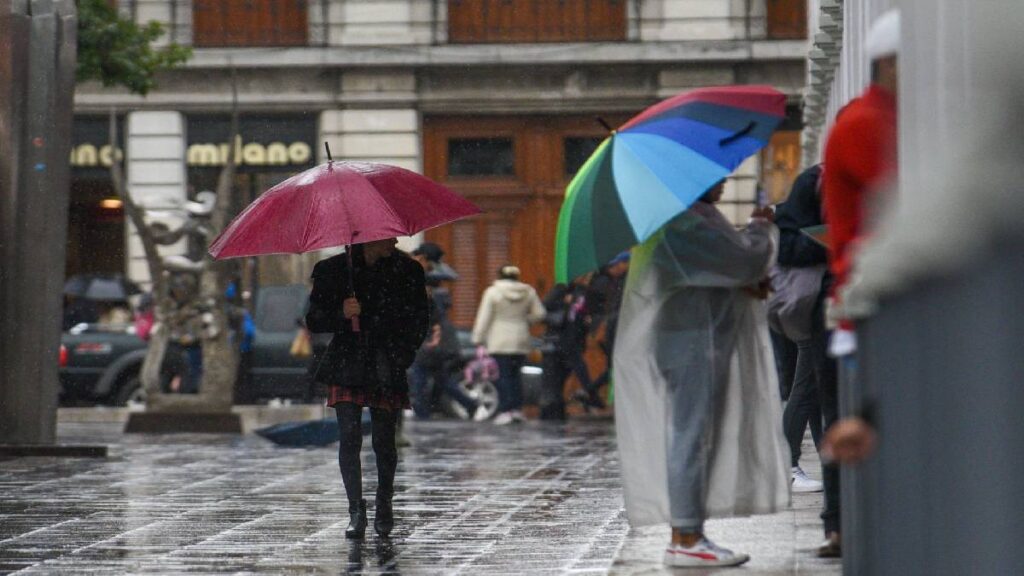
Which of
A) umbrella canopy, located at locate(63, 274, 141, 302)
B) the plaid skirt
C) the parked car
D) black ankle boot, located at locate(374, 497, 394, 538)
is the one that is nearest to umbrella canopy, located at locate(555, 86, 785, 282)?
the plaid skirt

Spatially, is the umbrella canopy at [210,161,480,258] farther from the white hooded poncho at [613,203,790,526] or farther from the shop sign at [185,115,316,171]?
the shop sign at [185,115,316,171]

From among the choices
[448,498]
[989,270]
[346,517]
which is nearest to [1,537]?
[346,517]

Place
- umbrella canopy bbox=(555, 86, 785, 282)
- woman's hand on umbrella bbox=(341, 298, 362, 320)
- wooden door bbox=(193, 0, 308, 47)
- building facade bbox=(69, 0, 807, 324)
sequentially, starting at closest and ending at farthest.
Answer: umbrella canopy bbox=(555, 86, 785, 282) < woman's hand on umbrella bbox=(341, 298, 362, 320) < building facade bbox=(69, 0, 807, 324) < wooden door bbox=(193, 0, 308, 47)

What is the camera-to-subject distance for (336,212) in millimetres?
9430

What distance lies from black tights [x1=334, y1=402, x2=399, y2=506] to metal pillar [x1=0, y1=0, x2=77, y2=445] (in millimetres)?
7165

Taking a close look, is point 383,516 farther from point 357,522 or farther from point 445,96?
point 445,96

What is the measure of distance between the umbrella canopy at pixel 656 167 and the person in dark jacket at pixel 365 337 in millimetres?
1922

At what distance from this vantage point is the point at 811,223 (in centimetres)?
823

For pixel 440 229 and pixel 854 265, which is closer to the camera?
pixel 854 265

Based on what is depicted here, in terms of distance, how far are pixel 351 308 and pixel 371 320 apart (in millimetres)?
164

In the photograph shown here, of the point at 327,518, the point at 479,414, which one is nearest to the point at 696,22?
the point at 479,414

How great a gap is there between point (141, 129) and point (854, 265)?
25.0 meters

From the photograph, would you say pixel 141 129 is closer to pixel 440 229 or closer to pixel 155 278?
pixel 440 229

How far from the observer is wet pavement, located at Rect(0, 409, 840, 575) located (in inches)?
341
